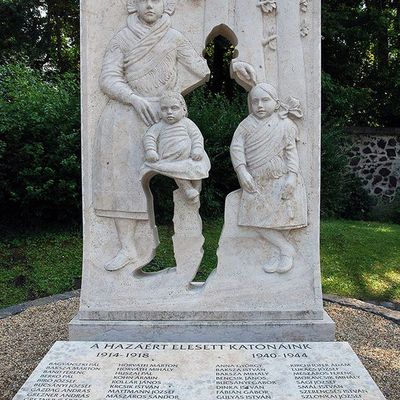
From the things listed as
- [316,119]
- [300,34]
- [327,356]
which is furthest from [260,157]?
[327,356]

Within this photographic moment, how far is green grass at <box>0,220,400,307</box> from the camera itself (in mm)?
6535

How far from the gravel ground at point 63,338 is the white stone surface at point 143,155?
634mm

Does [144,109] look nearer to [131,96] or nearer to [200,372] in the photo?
[131,96]

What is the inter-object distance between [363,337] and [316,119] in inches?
79.6

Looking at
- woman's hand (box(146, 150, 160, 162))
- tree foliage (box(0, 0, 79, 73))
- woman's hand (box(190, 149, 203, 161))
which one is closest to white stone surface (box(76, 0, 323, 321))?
woman's hand (box(146, 150, 160, 162))

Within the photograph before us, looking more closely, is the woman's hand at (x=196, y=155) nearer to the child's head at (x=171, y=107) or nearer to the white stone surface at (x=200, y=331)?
the child's head at (x=171, y=107)

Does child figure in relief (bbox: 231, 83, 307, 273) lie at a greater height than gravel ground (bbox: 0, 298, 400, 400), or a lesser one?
greater

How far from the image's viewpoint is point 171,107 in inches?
134

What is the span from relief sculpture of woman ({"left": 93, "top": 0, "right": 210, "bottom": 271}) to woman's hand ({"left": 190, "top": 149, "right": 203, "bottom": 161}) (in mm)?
352

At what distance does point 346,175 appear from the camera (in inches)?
473

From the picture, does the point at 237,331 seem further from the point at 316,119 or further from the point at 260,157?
the point at 316,119

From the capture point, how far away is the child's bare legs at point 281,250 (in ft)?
11.7

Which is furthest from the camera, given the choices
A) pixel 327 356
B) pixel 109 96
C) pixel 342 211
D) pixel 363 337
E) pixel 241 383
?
pixel 342 211

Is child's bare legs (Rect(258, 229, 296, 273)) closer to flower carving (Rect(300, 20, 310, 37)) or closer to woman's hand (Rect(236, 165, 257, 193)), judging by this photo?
woman's hand (Rect(236, 165, 257, 193))
